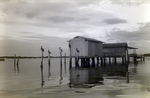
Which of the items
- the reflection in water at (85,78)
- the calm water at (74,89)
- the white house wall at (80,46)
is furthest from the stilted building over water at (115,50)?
the calm water at (74,89)

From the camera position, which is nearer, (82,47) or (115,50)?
(82,47)

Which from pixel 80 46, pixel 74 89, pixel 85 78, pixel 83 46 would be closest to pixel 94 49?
pixel 83 46

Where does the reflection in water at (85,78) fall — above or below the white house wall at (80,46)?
below

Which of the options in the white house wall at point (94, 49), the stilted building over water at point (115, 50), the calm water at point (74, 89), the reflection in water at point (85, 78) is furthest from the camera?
the stilted building over water at point (115, 50)

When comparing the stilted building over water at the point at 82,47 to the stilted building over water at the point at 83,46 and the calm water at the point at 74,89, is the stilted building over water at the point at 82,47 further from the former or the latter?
the calm water at the point at 74,89

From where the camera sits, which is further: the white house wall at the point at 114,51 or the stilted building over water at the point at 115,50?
the white house wall at the point at 114,51

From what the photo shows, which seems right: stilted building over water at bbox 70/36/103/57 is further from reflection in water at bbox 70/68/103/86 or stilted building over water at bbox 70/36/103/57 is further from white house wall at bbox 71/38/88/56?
reflection in water at bbox 70/68/103/86

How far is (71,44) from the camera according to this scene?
170 ft

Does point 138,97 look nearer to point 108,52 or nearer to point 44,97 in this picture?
point 44,97

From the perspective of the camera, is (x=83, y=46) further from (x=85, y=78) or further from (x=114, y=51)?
(x=85, y=78)

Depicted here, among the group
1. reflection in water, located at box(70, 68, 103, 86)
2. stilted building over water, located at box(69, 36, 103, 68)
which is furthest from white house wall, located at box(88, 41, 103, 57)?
reflection in water, located at box(70, 68, 103, 86)

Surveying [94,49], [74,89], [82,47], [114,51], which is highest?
[82,47]

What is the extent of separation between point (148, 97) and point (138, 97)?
67 centimetres

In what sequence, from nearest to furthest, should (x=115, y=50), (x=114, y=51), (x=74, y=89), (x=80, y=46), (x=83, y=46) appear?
(x=74, y=89)
(x=83, y=46)
(x=80, y=46)
(x=115, y=50)
(x=114, y=51)
